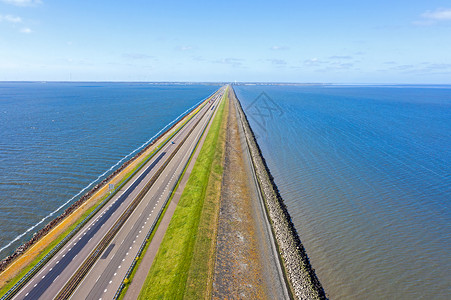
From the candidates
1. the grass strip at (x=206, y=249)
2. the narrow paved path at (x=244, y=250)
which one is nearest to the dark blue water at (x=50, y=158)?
the grass strip at (x=206, y=249)

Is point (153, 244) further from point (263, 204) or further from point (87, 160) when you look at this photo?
point (87, 160)

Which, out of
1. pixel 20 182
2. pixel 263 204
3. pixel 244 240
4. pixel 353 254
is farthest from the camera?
pixel 20 182

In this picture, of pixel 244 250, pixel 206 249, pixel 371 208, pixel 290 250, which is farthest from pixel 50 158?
pixel 371 208

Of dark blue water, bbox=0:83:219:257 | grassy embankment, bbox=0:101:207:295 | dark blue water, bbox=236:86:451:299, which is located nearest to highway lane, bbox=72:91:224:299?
grassy embankment, bbox=0:101:207:295

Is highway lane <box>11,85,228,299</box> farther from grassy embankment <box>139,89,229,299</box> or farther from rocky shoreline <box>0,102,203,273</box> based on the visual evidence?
grassy embankment <box>139,89,229,299</box>

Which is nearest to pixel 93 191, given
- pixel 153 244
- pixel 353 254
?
pixel 153 244

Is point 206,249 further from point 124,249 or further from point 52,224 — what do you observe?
point 52,224
